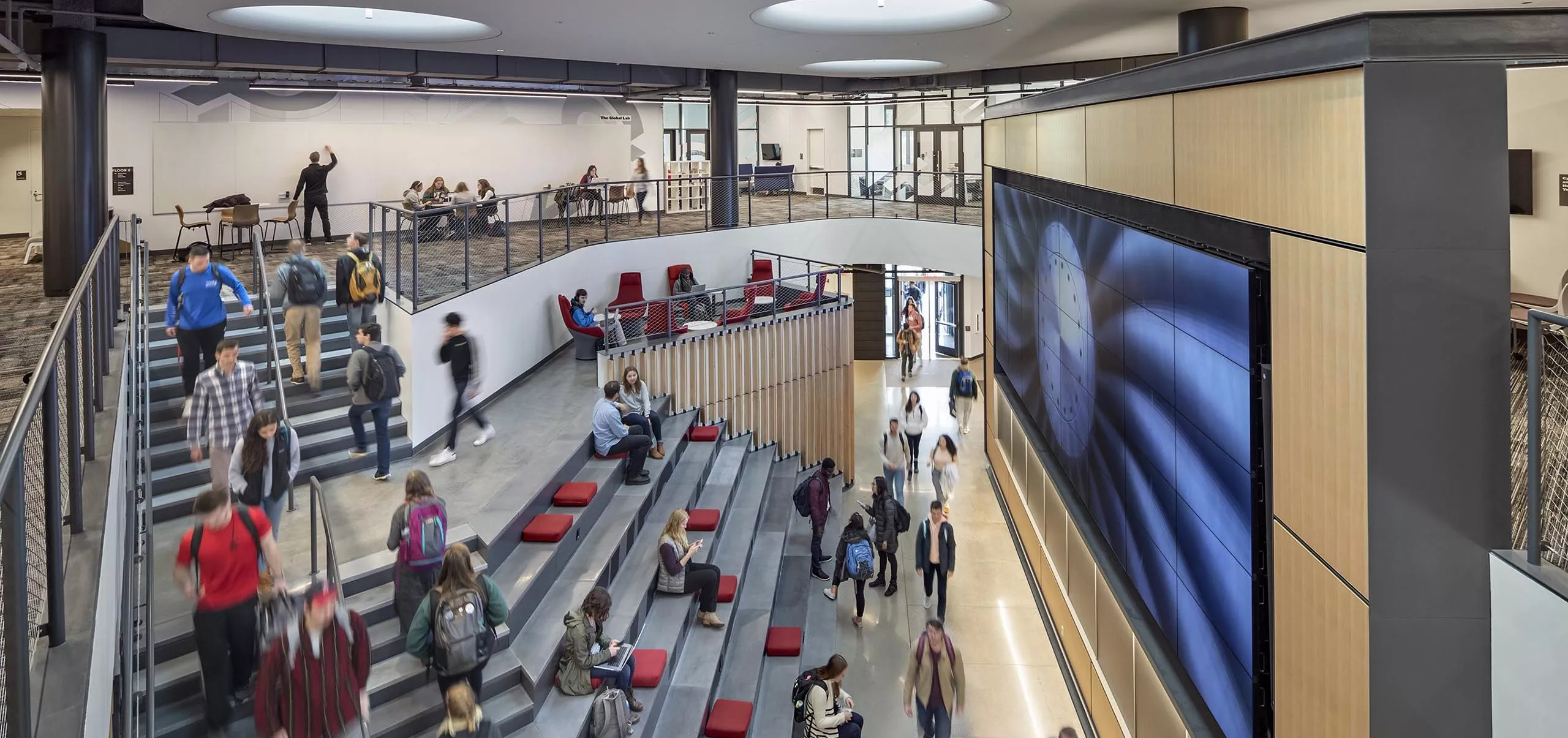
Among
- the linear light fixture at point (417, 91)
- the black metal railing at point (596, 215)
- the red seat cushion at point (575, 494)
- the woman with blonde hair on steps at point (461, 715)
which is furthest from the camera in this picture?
the linear light fixture at point (417, 91)

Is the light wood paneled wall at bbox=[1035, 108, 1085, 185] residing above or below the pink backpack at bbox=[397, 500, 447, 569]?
above

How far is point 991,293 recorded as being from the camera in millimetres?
13227

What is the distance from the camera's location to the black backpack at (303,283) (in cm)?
966

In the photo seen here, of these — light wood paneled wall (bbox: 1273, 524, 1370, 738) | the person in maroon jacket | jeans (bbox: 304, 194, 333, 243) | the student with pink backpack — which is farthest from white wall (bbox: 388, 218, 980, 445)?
light wood paneled wall (bbox: 1273, 524, 1370, 738)

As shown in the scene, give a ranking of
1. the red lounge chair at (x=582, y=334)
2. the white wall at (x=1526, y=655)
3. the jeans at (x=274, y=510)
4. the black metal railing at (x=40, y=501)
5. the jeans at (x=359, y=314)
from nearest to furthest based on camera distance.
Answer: the black metal railing at (x=40, y=501), the white wall at (x=1526, y=655), the jeans at (x=274, y=510), the jeans at (x=359, y=314), the red lounge chair at (x=582, y=334)

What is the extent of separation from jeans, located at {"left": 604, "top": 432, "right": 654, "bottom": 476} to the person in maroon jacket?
5.71 meters

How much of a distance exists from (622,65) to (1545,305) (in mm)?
16569

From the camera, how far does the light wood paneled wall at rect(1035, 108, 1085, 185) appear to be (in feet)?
24.5

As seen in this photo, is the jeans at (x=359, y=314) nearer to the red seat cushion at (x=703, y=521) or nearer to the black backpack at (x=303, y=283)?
the black backpack at (x=303, y=283)

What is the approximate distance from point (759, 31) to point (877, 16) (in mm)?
1554

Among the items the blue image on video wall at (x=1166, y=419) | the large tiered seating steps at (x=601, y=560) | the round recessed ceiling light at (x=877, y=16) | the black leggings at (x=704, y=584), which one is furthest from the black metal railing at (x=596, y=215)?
the blue image on video wall at (x=1166, y=419)

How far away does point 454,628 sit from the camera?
240 inches

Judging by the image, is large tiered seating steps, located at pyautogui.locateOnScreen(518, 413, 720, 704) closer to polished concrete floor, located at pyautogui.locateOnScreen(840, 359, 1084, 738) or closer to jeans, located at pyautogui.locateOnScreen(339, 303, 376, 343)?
polished concrete floor, located at pyautogui.locateOnScreen(840, 359, 1084, 738)

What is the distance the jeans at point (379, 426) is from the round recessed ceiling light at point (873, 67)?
11469 millimetres
